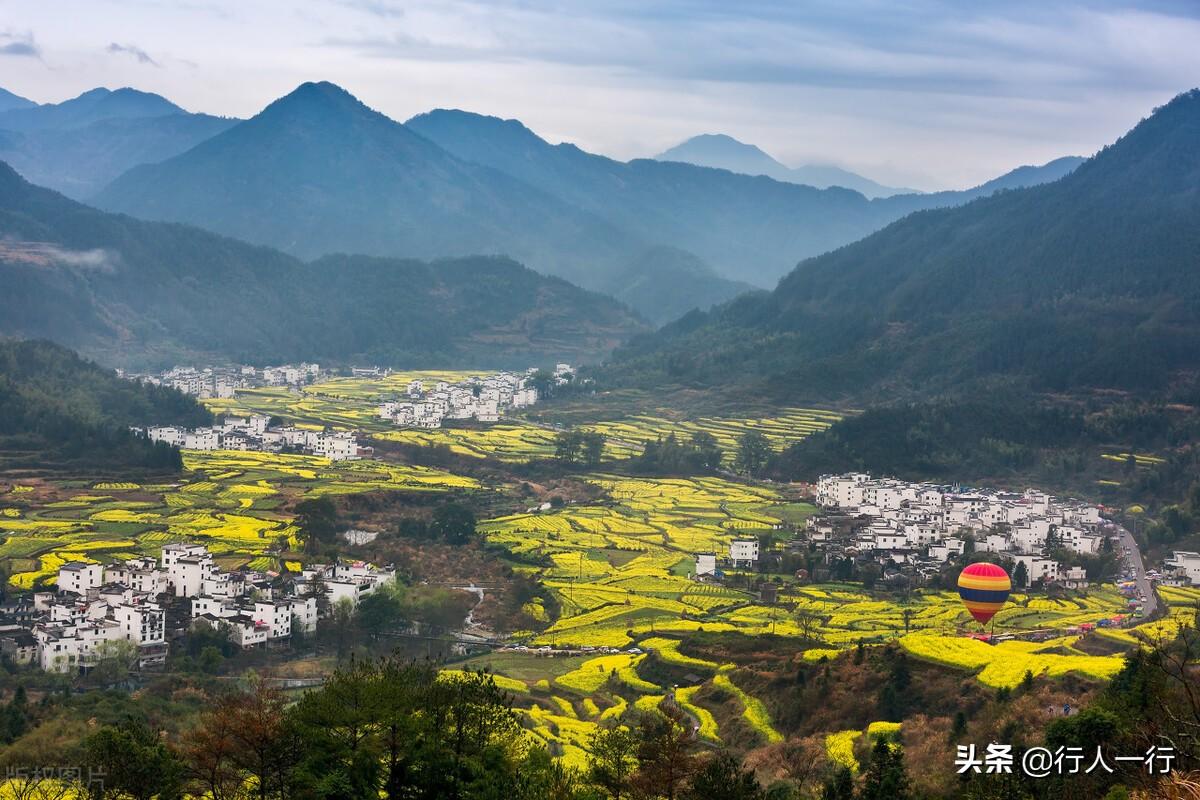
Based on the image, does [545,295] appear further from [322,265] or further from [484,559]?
[484,559]

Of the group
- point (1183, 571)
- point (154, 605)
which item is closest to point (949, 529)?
point (1183, 571)

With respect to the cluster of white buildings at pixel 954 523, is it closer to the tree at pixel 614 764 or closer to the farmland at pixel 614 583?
the farmland at pixel 614 583

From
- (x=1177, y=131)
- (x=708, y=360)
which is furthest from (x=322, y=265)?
(x=1177, y=131)

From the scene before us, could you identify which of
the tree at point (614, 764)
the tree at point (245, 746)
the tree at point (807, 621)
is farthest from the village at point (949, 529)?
the tree at point (245, 746)

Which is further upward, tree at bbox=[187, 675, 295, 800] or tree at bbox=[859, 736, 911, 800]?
tree at bbox=[187, 675, 295, 800]

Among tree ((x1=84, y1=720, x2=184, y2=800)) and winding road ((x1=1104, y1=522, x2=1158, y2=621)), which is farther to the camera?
winding road ((x1=1104, y1=522, x2=1158, y2=621))

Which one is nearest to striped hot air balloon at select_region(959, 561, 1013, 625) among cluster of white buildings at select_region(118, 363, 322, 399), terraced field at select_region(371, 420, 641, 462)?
terraced field at select_region(371, 420, 641, 462)

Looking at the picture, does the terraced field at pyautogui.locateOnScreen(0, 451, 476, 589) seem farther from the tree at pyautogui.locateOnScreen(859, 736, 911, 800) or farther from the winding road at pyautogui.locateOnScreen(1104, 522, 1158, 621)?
the winding road at pyautogui.locateOnScreen(1104, 522, 1158, 621)
